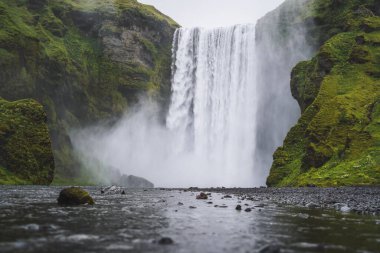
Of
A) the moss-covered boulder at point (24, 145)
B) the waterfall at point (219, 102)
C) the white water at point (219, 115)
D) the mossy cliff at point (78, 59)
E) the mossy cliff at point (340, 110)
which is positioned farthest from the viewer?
the mossy cliff at point (78, 59)

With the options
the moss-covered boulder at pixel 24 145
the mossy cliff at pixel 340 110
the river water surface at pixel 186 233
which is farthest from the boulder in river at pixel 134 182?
the river water surface at pixel 186 233

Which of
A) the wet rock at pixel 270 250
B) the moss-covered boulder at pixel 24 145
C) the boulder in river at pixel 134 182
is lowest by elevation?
the wet rock at pixel 270 250

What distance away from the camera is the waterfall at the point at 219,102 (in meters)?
83.7

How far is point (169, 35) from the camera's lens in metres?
112

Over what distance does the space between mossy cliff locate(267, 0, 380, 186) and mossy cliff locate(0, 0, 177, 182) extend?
49.3 meters

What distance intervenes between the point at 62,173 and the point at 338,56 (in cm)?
6133

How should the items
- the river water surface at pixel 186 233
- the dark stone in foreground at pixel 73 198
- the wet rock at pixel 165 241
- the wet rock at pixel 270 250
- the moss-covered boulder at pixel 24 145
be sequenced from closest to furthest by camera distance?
the wet rock at pixel 270 250
the river water surface at pixel 186 233
the wet rock at pixel 165 241
the dark stone in foreground at pixel 73 198
the moss-covered boulder at pixel 24 145

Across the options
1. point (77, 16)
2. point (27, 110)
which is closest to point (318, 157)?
point (27, 110)

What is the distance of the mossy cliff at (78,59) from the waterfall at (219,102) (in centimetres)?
1173

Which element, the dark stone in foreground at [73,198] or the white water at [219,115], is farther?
the white water at [219,115]

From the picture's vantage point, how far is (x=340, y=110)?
5178 centimetres

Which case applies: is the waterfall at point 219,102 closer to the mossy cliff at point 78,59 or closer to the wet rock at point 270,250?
the mossy cliff at point 78,59

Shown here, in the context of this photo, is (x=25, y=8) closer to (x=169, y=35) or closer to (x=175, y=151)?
(x=169, y=35)

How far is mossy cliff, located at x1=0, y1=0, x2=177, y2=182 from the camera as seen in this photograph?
87.8 m
